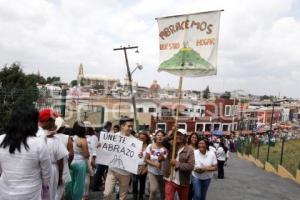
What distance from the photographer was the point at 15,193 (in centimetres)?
393

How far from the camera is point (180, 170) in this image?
7.04 metres

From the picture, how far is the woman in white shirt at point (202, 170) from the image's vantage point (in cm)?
787

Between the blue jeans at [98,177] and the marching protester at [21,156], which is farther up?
the marching protester at [21,156]

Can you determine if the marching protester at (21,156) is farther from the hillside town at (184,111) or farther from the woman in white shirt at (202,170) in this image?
the hillside town at (184,111)

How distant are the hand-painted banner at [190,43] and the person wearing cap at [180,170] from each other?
1199 mm

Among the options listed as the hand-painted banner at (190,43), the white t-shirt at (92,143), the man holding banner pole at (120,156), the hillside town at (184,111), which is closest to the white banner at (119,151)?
the man holding banner pole at (120,156)

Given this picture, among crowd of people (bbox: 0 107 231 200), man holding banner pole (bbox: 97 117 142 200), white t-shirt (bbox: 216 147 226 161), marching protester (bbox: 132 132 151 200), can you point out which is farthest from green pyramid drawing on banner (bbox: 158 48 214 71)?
white t-shirt (bbox: 216 147 226 161)

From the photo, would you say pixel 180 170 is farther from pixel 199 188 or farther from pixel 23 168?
pixel 23 168

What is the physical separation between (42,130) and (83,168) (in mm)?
2002

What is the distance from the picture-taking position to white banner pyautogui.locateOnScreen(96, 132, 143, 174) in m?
7.84

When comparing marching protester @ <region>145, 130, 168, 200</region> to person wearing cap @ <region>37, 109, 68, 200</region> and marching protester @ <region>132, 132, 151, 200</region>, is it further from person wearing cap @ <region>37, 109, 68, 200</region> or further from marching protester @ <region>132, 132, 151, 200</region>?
person wearing cap @ <region>37, 109, 68, 200</region>

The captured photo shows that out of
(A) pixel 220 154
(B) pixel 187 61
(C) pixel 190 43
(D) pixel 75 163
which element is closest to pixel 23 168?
(D) pixel 75 163

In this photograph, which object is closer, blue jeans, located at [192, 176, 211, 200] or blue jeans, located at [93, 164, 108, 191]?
blue jeans, located at [192, 176, 211, 200]

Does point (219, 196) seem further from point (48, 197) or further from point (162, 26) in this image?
point (48, 197)
